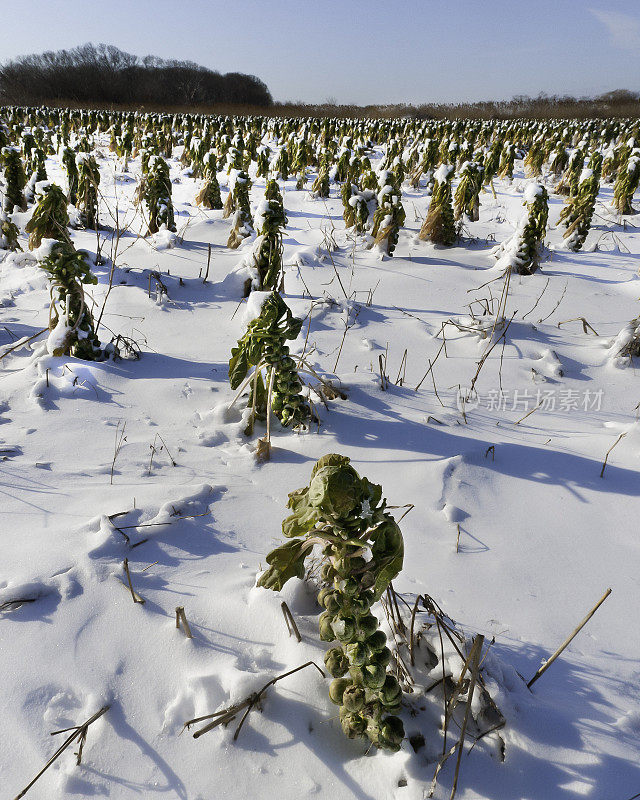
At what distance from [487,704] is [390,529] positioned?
22.9 inches

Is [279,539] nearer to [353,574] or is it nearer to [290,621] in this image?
[290,621]

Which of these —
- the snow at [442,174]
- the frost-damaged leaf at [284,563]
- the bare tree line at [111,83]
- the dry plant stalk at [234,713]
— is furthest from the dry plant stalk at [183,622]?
the bare tree line at [111,83]

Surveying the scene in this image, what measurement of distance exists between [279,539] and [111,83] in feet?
169

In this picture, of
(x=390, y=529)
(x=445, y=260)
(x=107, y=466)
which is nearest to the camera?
(x=390, y=529)

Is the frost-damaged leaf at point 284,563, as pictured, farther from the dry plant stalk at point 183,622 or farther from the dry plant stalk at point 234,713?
the dry plant stalk at point 183,622

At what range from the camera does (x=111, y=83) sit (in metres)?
41.1

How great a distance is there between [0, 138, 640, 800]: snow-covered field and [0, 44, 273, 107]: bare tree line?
39.0m

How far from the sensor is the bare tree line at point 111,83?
124 feet

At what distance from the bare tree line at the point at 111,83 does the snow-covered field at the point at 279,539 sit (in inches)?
1537

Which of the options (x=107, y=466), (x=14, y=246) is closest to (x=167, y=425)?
(x=107, y=466)

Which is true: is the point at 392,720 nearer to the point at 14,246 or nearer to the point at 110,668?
the point at 110,668

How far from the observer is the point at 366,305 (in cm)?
427

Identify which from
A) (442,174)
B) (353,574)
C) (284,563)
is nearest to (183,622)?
(284,563)

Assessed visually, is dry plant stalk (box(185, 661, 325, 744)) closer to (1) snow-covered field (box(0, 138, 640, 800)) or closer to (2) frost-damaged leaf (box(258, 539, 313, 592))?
(1) snow-covered field (box(0, 138, 640, 800))
